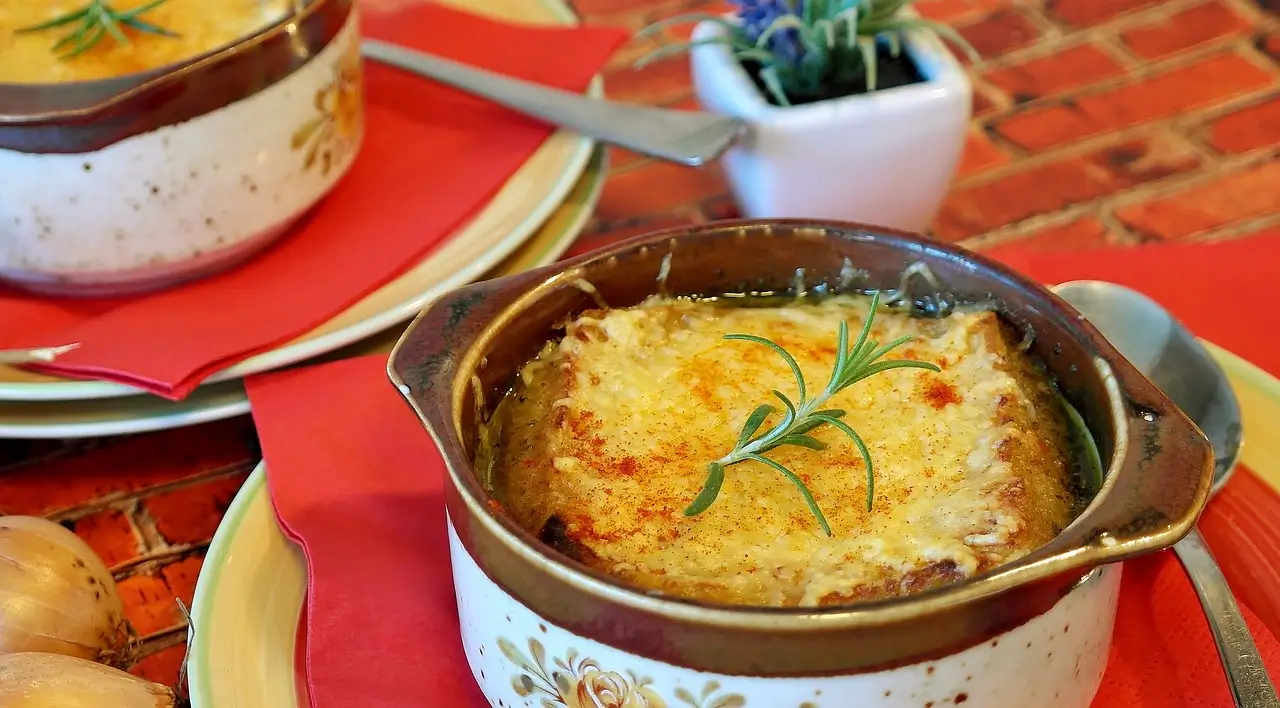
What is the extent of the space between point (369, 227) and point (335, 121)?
117mm

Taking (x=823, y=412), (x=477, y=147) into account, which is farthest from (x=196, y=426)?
(x=823, y=412)

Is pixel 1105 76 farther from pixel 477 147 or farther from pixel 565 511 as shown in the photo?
pixel 565 511

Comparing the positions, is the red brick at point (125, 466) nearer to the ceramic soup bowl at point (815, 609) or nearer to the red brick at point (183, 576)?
the red brick at point (183, 576)

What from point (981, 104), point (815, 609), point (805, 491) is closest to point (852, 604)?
point (815, 609)

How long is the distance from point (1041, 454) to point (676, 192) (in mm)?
733

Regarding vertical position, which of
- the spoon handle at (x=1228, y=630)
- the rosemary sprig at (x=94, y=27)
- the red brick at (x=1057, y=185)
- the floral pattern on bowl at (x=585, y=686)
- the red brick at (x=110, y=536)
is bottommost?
the red brick at (x=1057, y=185)

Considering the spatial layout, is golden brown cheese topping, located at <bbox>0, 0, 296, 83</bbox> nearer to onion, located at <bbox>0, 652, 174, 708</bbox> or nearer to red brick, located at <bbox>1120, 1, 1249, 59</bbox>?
onion, located at <bbox>0, 652, 174, 708</bbox>

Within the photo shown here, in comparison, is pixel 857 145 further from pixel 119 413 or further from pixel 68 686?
pixel 68 686

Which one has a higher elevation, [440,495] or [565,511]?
[565,511]

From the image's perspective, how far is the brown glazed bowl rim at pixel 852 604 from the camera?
1.95 ft

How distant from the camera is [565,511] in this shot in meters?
0.76

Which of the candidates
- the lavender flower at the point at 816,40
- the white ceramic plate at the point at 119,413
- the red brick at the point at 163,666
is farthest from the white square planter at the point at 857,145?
the red brick at the point at 163,666

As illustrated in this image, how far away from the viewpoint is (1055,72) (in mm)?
1610

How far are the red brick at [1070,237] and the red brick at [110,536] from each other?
3.12 feet
